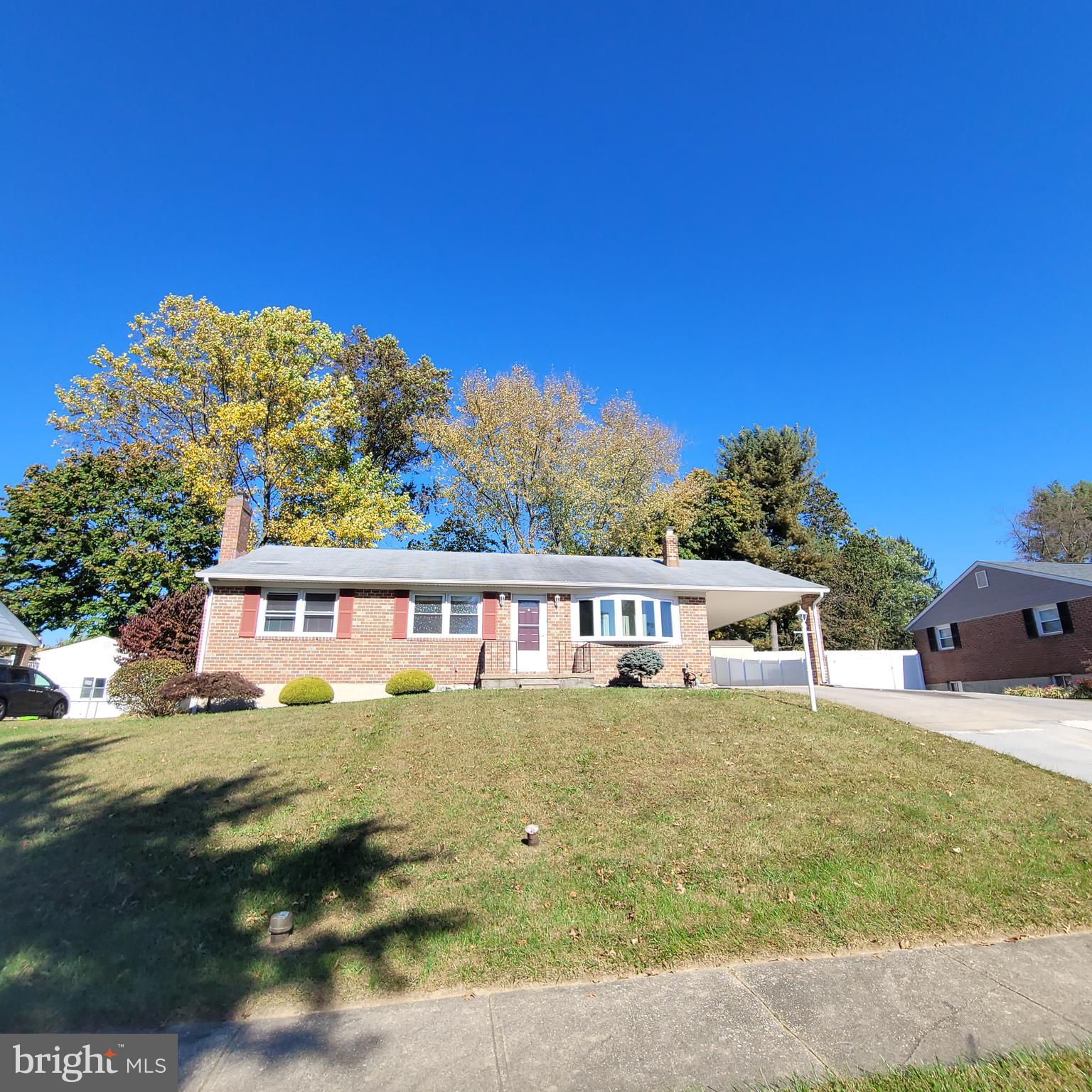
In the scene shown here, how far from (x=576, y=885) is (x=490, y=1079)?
7.25 feet

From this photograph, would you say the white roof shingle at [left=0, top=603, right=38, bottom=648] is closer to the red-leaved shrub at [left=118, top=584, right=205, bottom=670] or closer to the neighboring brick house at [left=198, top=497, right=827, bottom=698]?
the red-leaved shrub at [left=118, top=584, right=205, bottom=670]

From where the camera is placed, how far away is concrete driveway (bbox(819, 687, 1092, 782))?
365 inches

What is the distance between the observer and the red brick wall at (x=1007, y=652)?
21.4m

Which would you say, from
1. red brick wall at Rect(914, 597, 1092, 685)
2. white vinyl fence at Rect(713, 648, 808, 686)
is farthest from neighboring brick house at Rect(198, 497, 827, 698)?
red brick wall at Rect(914, 597, 1092, 685)

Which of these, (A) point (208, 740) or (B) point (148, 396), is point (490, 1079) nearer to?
(A) point (208, 740)

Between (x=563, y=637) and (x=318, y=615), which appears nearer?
(x=318, y=615)

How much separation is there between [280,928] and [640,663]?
13.1 m

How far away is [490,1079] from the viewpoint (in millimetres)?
3074

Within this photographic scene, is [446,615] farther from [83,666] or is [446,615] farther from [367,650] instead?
[83,666]

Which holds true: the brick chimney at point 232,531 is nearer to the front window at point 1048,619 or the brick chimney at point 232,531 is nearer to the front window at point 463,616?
→ the front window at point 463,616

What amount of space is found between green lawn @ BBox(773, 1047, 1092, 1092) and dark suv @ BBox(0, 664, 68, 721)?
19551 millimetres

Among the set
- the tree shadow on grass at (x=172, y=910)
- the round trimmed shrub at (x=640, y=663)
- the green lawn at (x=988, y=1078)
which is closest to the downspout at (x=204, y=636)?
the tree shadow on grass at (x=172, y=910)

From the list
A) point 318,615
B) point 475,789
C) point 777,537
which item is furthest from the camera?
point 777,537

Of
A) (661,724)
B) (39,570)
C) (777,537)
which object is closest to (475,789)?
(661,724)
